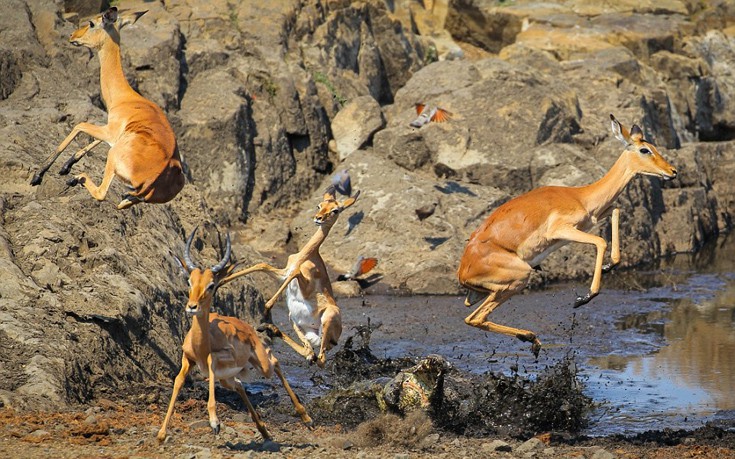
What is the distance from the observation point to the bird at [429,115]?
15.9m

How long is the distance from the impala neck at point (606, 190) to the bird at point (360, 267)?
470 cm

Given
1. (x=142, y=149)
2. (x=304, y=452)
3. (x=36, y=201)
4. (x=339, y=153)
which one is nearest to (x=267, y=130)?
(x=339, y=153)

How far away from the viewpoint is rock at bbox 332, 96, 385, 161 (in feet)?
55.9

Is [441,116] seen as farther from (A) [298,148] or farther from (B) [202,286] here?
(B) [202,286]

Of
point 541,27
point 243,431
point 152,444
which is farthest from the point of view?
point 541,27

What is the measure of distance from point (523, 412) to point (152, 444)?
334 centimetres

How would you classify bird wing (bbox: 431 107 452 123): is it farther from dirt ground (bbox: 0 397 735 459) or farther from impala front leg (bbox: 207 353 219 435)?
impala front leg (bbox: 207 353 219 435)

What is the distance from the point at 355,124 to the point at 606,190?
7.63 meters

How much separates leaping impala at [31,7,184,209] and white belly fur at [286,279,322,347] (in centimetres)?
165

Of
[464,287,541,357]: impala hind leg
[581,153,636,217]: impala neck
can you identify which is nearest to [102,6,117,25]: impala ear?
[464,287,541,357]: impala hind leg

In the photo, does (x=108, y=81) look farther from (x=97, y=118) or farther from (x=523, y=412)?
(x=523, y=412)

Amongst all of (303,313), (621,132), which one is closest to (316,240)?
(303,313)

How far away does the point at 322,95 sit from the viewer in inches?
702

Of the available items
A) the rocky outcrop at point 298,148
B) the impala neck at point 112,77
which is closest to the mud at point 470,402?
the rocky outcrop at point 298,148
